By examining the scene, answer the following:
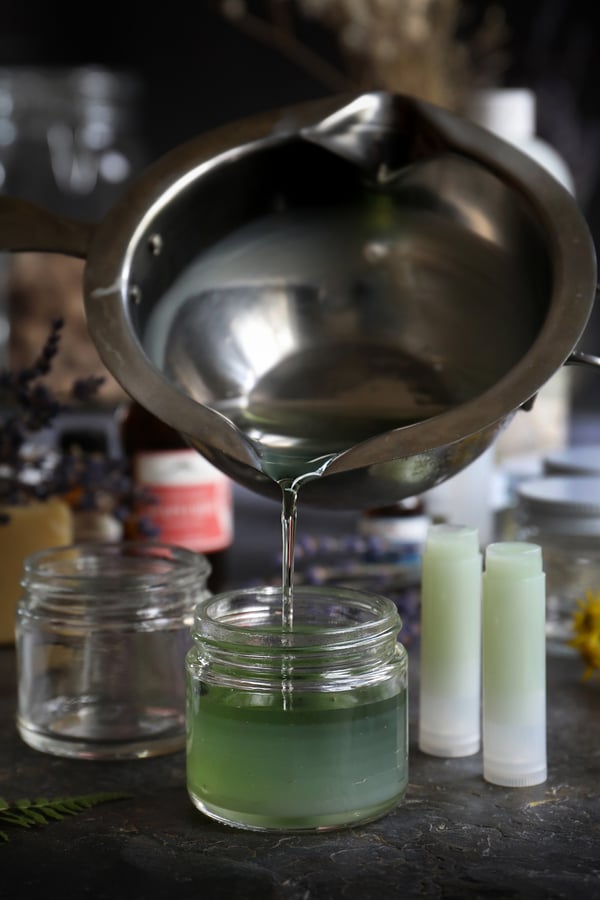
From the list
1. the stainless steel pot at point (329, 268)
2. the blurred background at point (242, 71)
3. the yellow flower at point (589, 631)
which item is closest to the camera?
the stainless steel pot at point (329, 268)

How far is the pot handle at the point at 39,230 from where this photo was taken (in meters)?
0.86

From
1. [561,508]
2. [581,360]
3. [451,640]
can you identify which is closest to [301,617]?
[451,640]

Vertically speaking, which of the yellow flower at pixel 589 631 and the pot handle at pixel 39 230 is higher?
the pot handle at pixel 39 230

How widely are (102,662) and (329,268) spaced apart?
300 mm

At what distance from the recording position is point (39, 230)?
87cm

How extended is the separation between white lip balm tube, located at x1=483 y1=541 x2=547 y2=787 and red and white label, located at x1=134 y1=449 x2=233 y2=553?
0.46 meters

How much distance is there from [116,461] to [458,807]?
→ 482 mm

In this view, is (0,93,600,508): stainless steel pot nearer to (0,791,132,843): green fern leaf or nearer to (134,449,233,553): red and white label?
(0,791,132,843): green fern leaf

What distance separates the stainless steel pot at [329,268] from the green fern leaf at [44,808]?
8.1 inches

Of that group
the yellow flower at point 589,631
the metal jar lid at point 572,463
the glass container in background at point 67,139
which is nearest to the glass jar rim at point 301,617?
the yellow flower at point 589,631

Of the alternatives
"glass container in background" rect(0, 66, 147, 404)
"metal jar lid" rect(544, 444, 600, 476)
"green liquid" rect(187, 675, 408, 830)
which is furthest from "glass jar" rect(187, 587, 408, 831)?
"glass container in background" rect(0, 66, 147, 404)

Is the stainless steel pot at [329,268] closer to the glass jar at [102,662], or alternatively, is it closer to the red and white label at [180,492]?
the glass jar at [102,662]

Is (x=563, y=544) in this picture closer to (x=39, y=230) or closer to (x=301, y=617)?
(x=301, y=617)

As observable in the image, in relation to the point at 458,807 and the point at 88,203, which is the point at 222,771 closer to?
the point at 458,807
